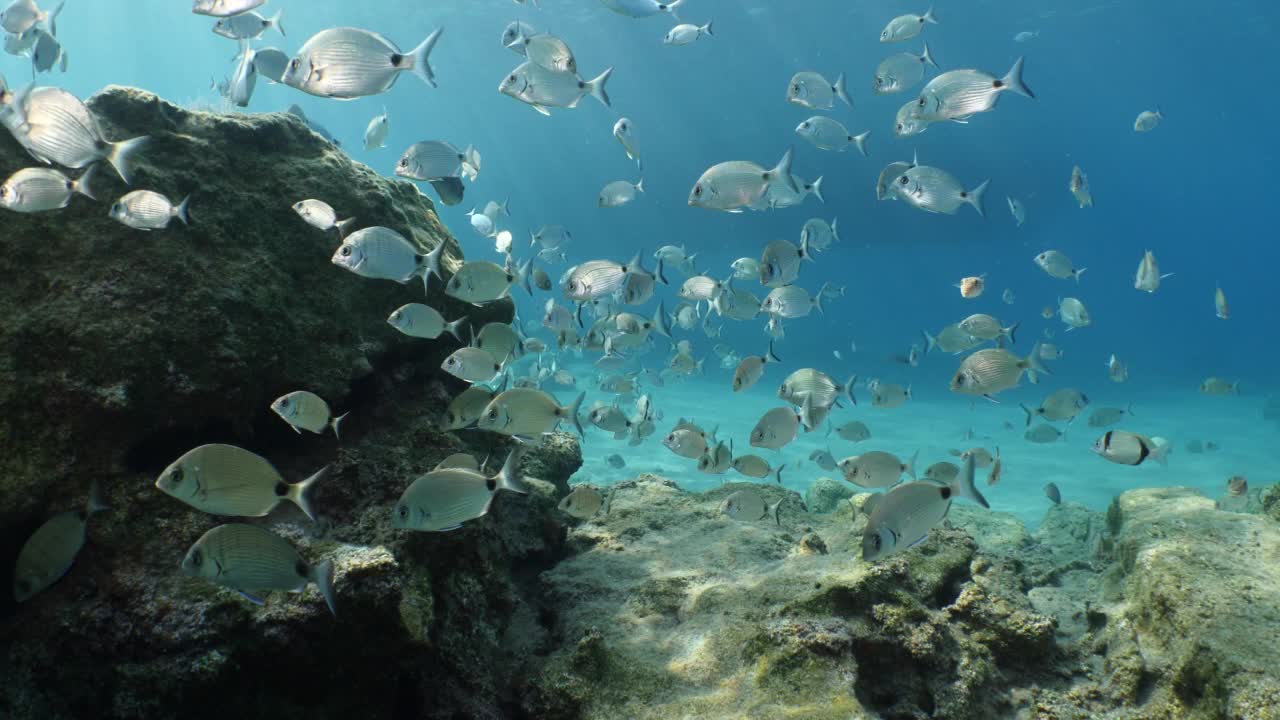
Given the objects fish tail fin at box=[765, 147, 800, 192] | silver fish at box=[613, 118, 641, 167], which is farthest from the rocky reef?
fish tail fin at box=[765, 147, 800, 192]

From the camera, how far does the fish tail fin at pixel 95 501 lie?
97.3 inches

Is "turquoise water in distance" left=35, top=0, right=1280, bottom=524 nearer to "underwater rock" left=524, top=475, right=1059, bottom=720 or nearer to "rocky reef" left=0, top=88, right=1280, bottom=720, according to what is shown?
"rocky reef" left=0, top=88, right=1280, bottom=720

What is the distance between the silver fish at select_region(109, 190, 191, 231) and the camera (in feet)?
9.27

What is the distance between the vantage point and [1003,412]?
25094 mm

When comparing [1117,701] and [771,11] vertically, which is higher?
[771,11]

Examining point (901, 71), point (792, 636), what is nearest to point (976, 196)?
point (901, 71)

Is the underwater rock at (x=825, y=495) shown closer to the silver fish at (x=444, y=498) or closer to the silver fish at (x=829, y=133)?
the silver fish at (x=829, y=133)

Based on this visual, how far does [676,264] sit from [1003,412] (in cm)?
2184

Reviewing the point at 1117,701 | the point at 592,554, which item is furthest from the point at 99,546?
the point at 1117,701

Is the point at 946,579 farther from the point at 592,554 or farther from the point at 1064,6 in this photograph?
the point at 1064,6

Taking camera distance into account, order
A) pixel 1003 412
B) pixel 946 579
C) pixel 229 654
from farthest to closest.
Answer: pixel 1003 412, pixel 946 579, pixel 229 654

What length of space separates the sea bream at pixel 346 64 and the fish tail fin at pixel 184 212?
81 centimetres

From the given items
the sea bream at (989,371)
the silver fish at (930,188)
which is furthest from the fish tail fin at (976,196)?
the sea bream at (989,371)

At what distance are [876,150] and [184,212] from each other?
33.1m
